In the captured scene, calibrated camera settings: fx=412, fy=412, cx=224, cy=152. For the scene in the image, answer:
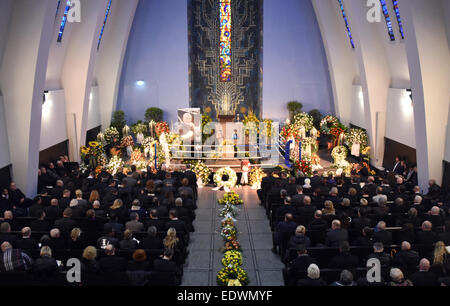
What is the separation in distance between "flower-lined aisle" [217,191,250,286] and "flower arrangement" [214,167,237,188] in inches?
38.5

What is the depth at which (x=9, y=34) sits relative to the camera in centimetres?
1145

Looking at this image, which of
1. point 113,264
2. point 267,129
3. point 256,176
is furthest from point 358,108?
point 113,264

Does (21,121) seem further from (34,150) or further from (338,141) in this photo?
(338,141)

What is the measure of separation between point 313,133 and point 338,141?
131 cm

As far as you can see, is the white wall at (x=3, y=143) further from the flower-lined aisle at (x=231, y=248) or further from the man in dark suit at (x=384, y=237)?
the man in dark suit at (x=384, y=237)

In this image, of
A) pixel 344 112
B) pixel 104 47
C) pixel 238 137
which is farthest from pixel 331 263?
pixel 104 47

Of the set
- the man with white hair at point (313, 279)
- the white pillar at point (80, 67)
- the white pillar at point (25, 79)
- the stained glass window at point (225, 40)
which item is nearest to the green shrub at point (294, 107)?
the stained glass window at point (225, 40)

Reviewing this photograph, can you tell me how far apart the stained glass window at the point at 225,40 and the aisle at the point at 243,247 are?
11.2m

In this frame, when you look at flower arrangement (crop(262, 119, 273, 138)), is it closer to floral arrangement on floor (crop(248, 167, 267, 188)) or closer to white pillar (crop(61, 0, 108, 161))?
floral arrangement on floor (crop(248, 167, 267, 188))

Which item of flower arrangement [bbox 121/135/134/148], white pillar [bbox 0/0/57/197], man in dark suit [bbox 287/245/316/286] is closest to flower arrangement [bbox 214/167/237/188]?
white pillar [bbox 0/0/57/197]

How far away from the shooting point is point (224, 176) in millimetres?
14688

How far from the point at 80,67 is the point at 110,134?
4064 millimetres

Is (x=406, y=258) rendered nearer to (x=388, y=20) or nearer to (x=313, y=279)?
(x=313, y=279)
